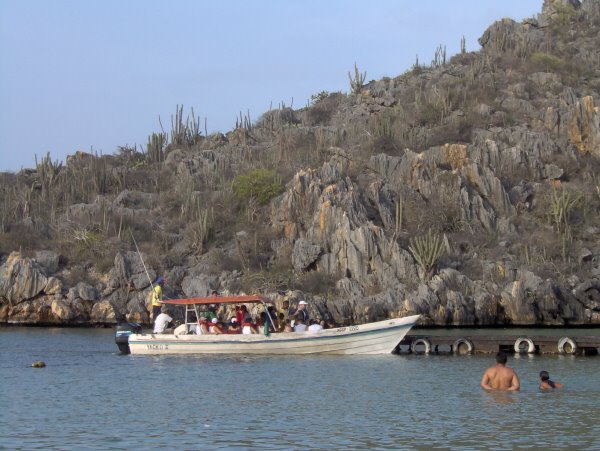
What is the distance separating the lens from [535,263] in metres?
62.3

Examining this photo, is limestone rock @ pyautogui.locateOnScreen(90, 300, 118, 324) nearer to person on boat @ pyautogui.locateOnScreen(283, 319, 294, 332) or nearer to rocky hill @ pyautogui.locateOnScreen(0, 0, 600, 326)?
rocky hill @ pyautogui.locateOnScreen(0, 0, 600, 326)

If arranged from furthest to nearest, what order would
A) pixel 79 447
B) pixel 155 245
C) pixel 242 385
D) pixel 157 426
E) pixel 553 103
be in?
pixel 553 103 → pixel 155 245 → pixel 242 385 → pixel 157 426 → pixel 79 447

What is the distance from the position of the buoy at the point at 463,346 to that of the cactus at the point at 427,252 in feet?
68.8

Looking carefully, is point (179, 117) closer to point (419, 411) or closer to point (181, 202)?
point (181, 202)

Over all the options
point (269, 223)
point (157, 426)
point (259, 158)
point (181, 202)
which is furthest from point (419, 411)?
point (259, 158)

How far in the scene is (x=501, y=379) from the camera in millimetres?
27031

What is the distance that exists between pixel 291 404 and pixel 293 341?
37.8 ft

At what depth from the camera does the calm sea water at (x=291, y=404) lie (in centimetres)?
2066

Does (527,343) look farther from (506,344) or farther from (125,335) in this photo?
(125,335)

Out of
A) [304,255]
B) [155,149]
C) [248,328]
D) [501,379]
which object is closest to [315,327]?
[248,328]

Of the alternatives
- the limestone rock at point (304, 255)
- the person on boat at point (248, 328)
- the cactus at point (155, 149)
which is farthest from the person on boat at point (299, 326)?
the cactus at point (155, 149)

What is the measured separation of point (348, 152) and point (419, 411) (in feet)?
188

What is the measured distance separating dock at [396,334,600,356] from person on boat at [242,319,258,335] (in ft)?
19.0

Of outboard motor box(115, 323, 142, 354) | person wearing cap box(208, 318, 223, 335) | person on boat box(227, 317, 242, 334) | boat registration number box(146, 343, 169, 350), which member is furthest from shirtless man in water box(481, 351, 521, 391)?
outboard motor box(115, 323, 142, 354)
